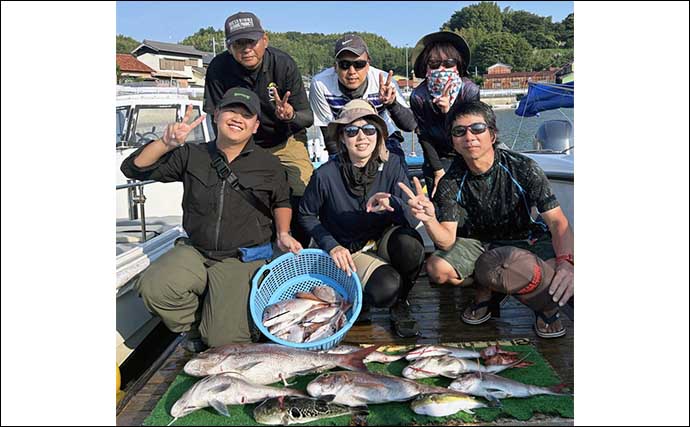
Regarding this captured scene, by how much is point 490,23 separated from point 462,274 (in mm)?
33272

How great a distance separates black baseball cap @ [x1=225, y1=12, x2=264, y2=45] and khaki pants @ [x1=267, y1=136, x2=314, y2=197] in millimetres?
1026

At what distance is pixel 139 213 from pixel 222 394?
2.96 m

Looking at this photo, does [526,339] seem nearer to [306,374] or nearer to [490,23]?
[306,374]

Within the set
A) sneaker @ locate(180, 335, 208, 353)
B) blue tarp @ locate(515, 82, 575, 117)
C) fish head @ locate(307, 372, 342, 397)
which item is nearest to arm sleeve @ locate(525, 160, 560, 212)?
fish head @ locate(307, 372, 342, 397)

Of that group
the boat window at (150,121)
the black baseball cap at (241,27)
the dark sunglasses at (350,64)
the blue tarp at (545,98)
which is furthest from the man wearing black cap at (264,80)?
the blue tarp at (545,98)

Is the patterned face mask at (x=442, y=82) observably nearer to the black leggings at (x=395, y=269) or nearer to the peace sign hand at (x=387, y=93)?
the peace sign hand at (x=387, y=93)

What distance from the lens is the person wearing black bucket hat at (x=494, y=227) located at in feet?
11.3

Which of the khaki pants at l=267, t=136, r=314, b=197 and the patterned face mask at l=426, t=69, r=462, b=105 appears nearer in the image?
the patterned face mask at l=426, t=69, r=462, b=105

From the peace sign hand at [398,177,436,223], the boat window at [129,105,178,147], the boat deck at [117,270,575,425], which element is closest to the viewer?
the boat deck at [117,270,575,425]

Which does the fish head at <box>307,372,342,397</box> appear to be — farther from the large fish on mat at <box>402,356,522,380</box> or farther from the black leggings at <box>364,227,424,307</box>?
the black leggings at <box>364,227,424,307</box>

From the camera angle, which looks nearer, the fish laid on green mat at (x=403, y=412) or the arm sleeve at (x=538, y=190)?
the fish laid on green mat at (x=403, y=412)

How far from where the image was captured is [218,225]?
3.69m

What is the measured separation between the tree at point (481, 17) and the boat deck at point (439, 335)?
29.5 meters

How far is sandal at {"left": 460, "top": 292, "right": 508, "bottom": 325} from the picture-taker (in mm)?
4004
